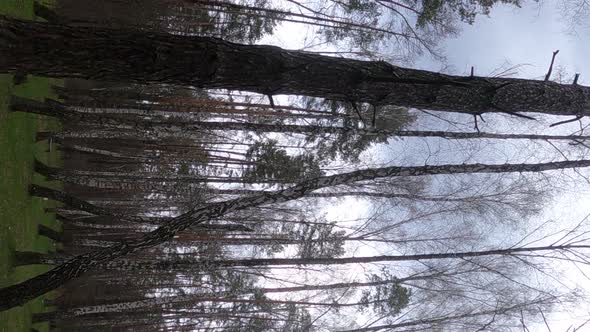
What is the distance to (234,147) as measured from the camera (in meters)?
21.2

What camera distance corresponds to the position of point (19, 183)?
11.8 metres

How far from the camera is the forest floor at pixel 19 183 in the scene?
10.7 m

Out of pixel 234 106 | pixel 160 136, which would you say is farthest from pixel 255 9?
pixel 160 136

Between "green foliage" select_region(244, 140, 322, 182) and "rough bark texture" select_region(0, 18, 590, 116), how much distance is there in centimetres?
1279

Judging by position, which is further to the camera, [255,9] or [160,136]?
[160,136]

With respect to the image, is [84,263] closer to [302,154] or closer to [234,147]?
[302,154]

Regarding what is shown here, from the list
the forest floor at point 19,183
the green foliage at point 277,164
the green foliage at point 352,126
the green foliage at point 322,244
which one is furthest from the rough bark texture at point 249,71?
the green foliage at point 322,244

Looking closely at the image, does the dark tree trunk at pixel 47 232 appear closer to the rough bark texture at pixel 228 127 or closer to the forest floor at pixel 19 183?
the forest floor at pixel 19 183

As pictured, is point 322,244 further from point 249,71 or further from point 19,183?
point 249,71

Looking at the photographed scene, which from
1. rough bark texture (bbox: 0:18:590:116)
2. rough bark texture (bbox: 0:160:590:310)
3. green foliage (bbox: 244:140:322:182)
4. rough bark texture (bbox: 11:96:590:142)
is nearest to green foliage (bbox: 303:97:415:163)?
green foliage (bbox: 244:140:322:182)

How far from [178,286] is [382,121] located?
986 centimetres

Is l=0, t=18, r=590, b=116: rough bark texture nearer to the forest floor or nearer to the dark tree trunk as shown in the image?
the forest floor

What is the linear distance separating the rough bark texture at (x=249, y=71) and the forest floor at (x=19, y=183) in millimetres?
6626

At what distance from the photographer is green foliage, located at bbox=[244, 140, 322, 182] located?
61.9ft
